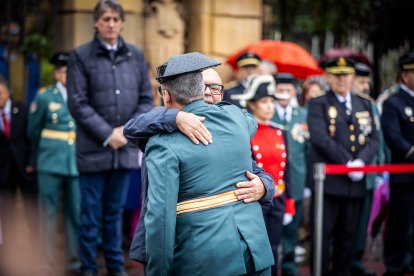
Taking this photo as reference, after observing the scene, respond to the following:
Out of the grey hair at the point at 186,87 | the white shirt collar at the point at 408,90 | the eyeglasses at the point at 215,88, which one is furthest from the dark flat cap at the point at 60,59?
the grey hair at the point at 186,87

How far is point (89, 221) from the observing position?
7617 millimetres

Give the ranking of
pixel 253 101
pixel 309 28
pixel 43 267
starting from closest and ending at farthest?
pixel 253 101, pixel 43 267, pixel 309 28

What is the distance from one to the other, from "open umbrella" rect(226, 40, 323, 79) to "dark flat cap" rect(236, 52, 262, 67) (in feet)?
3.95

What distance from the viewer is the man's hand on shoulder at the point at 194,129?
4.65 m

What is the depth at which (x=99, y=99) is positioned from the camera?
760 cm

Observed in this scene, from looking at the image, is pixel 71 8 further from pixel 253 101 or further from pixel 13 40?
pixel 253 101

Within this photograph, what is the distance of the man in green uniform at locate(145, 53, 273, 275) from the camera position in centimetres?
463

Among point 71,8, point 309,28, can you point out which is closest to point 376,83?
point 309,28

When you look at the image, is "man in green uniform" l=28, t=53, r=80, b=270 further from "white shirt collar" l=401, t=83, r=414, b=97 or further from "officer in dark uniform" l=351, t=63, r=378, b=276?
"white shirt collar" l=401, t=83, r=414, b=97

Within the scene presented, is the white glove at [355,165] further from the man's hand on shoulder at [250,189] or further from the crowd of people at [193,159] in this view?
the man's hand on shoulder at [250,189]

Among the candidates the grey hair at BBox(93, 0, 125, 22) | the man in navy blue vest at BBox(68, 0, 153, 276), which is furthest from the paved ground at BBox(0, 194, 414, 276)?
the grey hair at BBox(93, 0, 125, 22)

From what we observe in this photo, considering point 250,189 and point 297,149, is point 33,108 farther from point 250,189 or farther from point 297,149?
point 250,189

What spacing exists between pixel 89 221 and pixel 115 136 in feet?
2.41

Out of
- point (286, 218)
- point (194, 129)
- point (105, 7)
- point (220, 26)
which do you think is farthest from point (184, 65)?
point (220, 26)
